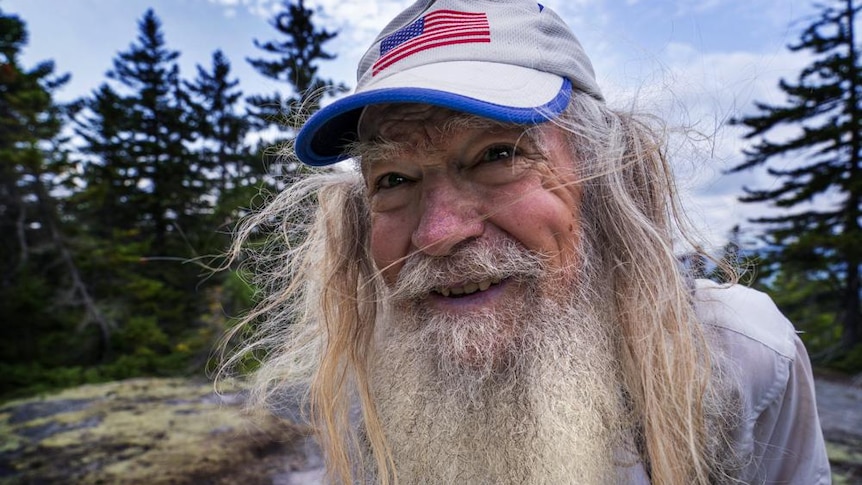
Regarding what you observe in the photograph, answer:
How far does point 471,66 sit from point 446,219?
1.37ft

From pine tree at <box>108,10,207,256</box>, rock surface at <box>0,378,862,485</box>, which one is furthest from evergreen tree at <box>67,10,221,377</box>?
rock surface at <box>0,378,862,485</box>

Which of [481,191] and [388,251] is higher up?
[481,191]

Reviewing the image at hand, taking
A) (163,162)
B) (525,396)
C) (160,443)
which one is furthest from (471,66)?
(163,162)

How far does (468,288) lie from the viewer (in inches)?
52.3

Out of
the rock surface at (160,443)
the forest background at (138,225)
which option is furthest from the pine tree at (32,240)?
the rock surface at (160,443)

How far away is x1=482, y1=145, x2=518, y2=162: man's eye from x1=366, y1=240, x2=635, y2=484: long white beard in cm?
37

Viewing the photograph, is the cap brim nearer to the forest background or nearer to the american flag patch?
the american flag patch

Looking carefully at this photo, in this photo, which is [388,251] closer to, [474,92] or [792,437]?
[474,92]

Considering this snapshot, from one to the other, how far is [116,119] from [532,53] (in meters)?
14.7

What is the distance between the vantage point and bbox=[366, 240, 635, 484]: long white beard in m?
1.29

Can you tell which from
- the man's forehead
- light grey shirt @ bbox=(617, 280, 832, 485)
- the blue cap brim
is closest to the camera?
the blue cap brim

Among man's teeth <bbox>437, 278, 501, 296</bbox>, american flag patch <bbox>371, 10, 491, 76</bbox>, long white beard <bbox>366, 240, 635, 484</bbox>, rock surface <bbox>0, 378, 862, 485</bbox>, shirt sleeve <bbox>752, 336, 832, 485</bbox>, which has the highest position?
american flag patch <bbox>371, 10, 491, 76</bbox>

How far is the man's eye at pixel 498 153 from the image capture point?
132cm

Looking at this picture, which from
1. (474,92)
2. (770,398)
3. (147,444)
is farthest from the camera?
(147,444)
